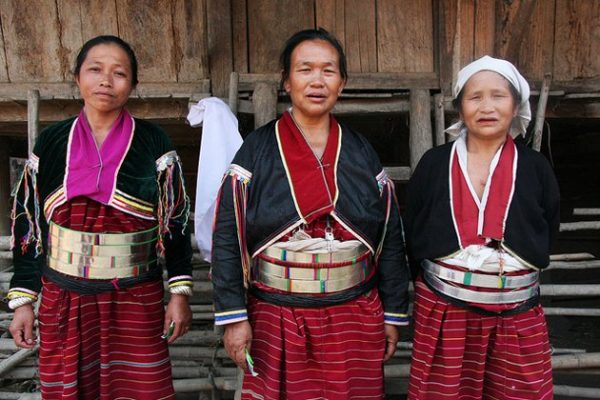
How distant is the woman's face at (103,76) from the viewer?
192 centimetres

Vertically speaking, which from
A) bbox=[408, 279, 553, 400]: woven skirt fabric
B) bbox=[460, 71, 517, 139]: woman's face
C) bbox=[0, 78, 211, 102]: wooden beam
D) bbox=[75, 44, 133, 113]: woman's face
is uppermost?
bbox=[0, 78, 211, 102]: wooden beam

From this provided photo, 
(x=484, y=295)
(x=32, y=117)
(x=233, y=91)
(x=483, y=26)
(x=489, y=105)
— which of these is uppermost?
(x=483, y=26)

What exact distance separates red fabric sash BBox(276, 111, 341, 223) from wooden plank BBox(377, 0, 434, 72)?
55.8 inches

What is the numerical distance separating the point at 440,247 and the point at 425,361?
470 mm

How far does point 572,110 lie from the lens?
10.8 ft

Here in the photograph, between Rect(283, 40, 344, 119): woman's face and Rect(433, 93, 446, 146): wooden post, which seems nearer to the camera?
Rect(283, 40, 344, 119): woman's face

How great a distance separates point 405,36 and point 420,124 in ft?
2.20

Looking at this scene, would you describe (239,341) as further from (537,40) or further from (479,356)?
(537,40)

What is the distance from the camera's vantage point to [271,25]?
10.4ft

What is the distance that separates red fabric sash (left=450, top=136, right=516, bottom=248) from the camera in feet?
6.22

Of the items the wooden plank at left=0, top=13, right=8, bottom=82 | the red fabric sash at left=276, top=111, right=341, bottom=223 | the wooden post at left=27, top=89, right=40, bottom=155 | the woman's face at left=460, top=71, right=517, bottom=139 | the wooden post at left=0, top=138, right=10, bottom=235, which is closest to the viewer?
the red fabric sash at left=276, top=111, right=341, bottom=223

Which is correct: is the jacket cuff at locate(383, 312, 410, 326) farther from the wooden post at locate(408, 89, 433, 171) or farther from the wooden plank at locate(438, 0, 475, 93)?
the wooden plank at locate(438, 0, 475, 93)

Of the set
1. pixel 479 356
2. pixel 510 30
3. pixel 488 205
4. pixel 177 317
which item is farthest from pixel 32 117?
pixel 510 30

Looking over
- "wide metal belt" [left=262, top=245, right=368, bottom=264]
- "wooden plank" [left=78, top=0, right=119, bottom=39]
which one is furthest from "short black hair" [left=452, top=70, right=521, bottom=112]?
"wooden plank" [left=78, top=0, right=119, bottom=39]
